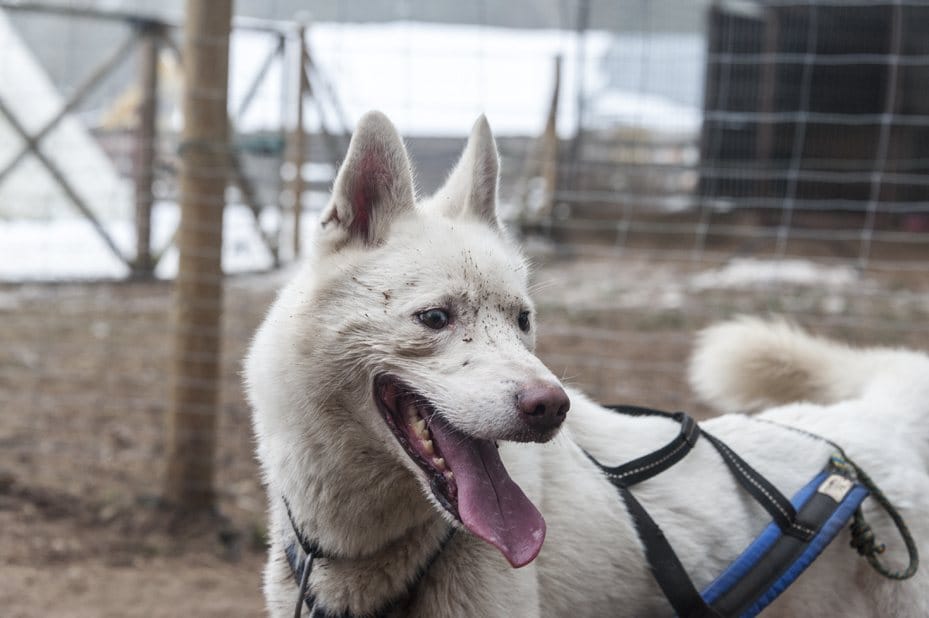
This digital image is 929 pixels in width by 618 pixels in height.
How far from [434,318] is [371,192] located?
0.37 m

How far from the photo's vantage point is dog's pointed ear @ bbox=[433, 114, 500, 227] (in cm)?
205

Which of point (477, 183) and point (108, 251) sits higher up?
point (477, 183)

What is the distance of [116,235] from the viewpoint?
932 centimetres

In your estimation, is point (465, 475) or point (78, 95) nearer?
point (465, 475)

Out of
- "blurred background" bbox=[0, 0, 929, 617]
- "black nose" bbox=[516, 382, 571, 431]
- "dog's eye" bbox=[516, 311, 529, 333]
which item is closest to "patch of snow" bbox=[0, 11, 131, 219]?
"blurred background" bbox=[0, 0, 929, 617]

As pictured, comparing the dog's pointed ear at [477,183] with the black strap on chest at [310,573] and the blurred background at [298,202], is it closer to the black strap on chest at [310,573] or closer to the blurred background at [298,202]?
the blurred background at [298,202]

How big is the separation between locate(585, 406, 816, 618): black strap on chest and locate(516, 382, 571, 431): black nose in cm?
53

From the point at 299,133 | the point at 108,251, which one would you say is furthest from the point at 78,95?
the point at 299,133

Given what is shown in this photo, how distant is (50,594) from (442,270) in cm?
232

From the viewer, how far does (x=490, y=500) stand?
1.62m

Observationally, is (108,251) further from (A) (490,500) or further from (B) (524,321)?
(A) (490,500)

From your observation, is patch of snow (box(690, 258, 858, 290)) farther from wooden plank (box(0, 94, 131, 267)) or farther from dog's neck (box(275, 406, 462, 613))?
dog's neck (box(275, 406, 462, 613))

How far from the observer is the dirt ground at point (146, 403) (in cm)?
340

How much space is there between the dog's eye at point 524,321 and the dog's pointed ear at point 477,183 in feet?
1.03
